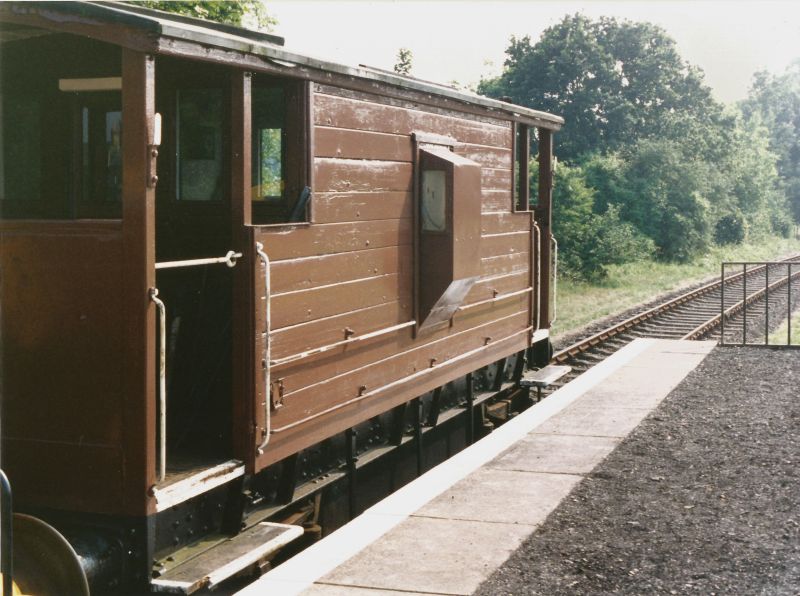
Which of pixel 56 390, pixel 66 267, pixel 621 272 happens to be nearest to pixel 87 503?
pixel 56 390

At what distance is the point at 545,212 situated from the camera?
12578 millimetres

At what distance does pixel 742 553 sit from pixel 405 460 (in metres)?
3.40

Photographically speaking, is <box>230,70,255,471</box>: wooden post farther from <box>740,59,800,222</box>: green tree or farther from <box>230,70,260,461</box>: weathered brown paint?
<box>740,59,800,222</box>: green tree

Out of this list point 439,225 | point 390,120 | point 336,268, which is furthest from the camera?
point 439,225


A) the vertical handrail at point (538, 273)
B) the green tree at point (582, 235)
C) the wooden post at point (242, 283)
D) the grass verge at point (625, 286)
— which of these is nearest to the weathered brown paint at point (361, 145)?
the wooden post at point (242, 283)

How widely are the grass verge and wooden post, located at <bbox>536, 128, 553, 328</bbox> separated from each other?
6381mm

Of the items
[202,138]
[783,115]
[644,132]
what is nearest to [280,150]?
[202,138]

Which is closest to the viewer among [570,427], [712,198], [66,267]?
[66,267]

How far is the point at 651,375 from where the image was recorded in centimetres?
1238

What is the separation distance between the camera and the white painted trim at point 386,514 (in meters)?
5.57

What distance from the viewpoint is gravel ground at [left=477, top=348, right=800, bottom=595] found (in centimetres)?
559

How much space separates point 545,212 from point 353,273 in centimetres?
576

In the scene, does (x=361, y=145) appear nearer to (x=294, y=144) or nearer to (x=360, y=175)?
(x=360, y=175)

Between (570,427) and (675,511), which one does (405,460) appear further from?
(675,511)
